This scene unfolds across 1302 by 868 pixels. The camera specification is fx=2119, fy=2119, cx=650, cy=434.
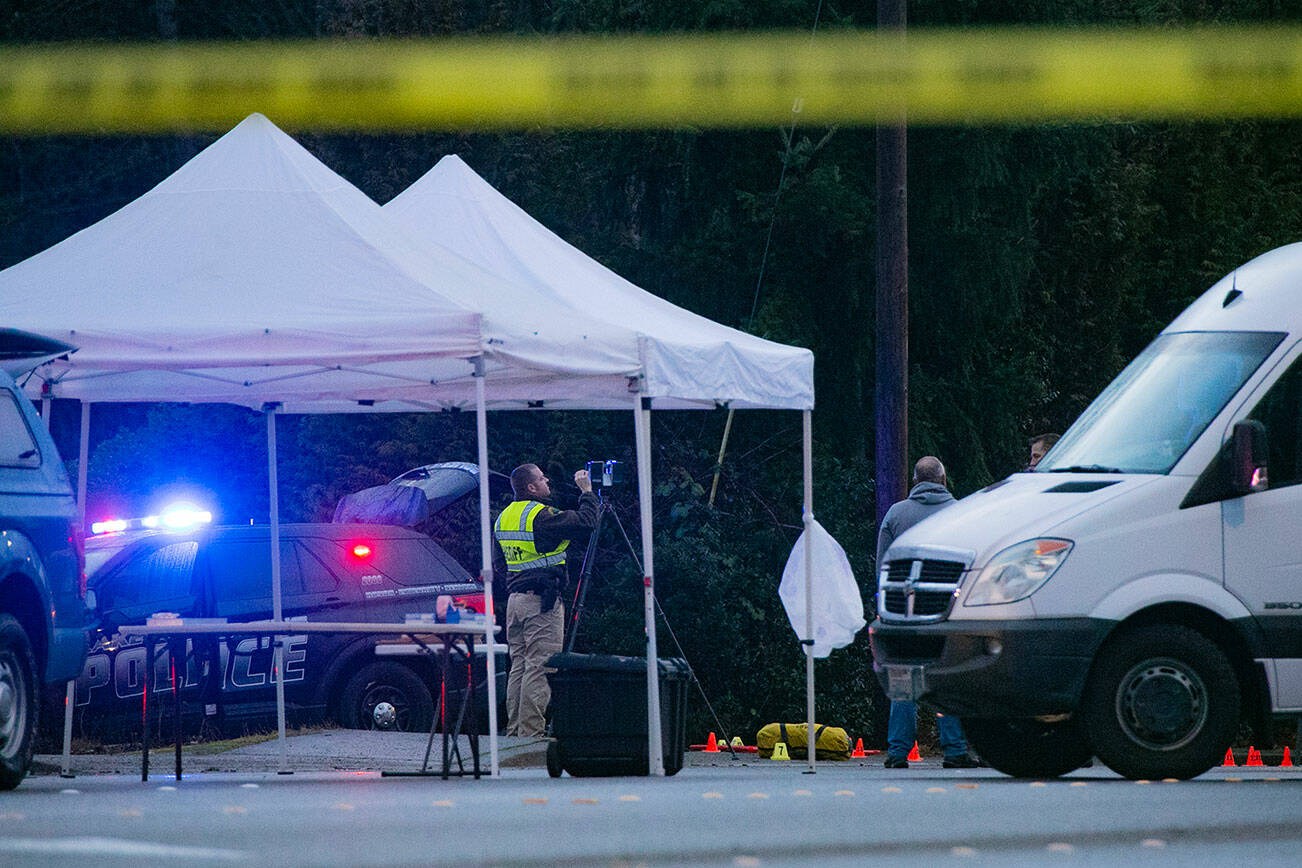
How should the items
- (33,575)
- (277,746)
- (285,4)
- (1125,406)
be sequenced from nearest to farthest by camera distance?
(33,575), (1125,406), (277,746), (285,4)

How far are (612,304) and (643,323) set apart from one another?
0.44 metres

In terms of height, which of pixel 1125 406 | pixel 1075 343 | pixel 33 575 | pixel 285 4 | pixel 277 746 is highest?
pixel 285 4

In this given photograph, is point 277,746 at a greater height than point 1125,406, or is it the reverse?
point 1125,406

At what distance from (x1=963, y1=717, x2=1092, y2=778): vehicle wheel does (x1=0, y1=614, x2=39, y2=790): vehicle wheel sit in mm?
5153

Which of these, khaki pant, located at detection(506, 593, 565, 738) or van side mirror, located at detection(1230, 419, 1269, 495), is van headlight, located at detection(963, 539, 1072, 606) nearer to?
van side mirror, located at detection(1230, 419, 1269, 495)

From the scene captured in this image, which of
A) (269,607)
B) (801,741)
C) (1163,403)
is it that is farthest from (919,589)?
(801,741)

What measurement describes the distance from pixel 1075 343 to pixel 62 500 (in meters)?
19.4

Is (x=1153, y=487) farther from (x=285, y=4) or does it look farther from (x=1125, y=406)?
(x=285, y=4)

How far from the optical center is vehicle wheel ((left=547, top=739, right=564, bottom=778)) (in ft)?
41.8

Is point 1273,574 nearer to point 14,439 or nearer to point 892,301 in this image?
point 14,439

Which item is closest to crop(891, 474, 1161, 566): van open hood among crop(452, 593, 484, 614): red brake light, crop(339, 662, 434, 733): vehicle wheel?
crop(452, 593, 484, 614): red brake light

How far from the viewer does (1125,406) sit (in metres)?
11.8

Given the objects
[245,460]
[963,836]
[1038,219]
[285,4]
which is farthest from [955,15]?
[963,836]

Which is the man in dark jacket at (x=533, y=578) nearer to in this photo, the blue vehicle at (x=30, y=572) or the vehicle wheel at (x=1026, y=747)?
the vehicle wheel at (x=1026, y=747)
